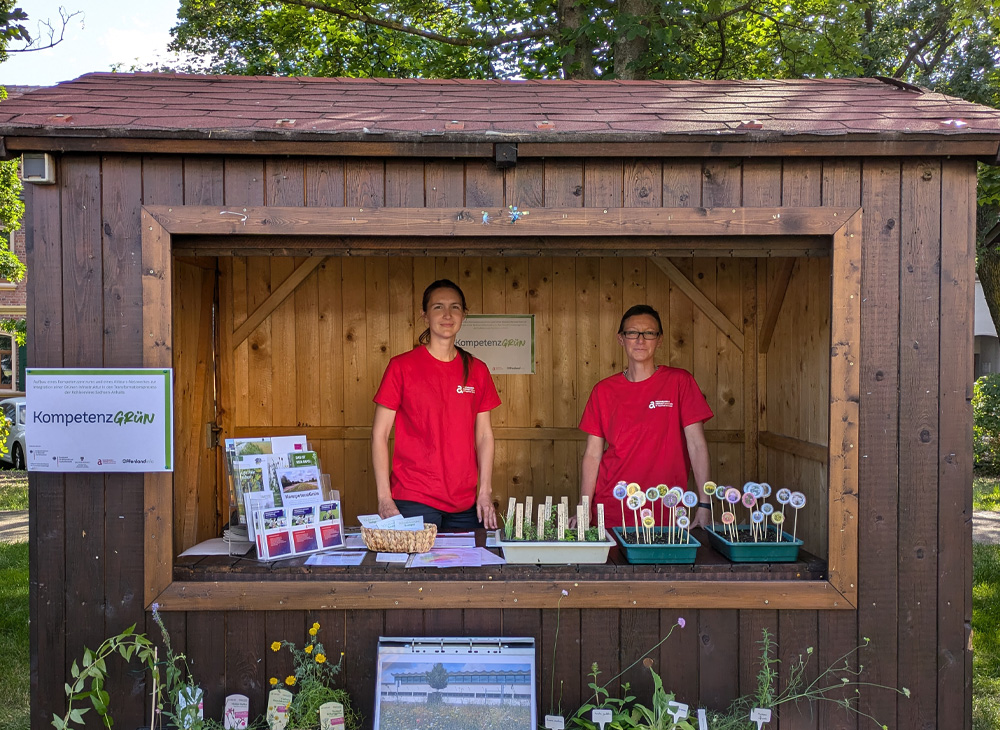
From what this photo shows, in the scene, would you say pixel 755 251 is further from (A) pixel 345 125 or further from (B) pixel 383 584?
(B) pixel 383 584

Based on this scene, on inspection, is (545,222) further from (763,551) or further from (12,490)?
(12,490)

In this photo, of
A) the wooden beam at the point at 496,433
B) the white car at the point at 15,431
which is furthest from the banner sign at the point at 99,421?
the white car at the point at 15,431

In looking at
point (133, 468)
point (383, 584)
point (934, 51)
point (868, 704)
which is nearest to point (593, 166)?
point (383, 584)

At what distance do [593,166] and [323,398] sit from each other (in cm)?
299

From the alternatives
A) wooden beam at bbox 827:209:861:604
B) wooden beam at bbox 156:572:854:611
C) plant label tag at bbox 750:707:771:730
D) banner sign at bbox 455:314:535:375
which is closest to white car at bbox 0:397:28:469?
banner sign at bbox 455:314:535:375

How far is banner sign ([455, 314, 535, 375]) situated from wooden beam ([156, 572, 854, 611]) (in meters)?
2.45

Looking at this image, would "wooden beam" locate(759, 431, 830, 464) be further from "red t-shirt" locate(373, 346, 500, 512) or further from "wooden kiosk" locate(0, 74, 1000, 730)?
"red t-shirt" locate(373, 346, 500, 512)

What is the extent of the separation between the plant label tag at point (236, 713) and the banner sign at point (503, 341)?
2.87 metres

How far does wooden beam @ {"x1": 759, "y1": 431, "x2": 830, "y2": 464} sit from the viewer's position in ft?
13.8

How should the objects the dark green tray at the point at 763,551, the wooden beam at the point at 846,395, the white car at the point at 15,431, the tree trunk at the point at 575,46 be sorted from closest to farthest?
the wooden beam at the point at 846,395
the dark green tray at the point at 763,551
the tree trunk at the point at 575,46
the white car at the point at 15,431

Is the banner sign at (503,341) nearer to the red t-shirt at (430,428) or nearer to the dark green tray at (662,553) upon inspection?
the red t-shirt at (430,428)

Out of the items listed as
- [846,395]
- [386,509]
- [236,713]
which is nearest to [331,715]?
[236,713]

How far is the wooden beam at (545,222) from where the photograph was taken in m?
3.30

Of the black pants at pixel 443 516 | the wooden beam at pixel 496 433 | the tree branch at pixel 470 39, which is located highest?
the tree branch at pixel 470 39
